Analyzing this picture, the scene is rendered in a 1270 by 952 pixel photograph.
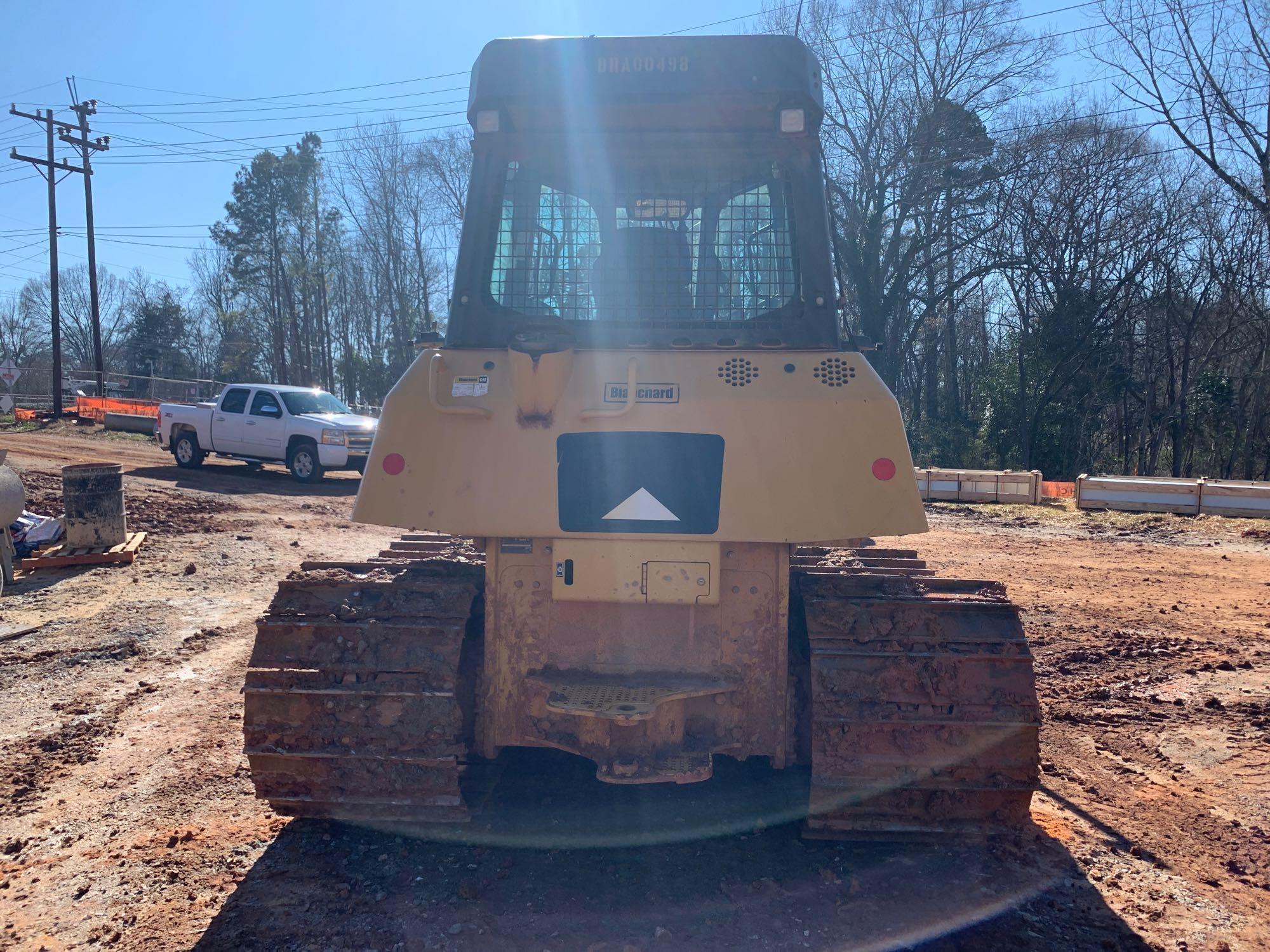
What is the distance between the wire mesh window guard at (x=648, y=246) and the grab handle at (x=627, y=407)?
0.37 metres

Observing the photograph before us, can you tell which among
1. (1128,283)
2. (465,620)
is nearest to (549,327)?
(465,620)

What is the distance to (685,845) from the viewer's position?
3.87m

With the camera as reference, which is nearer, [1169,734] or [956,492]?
[1169,734]

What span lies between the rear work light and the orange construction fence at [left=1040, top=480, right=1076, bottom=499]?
14.5 meters

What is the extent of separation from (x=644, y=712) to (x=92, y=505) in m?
8.29

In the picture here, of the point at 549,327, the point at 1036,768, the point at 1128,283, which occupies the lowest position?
the point at 1036,768

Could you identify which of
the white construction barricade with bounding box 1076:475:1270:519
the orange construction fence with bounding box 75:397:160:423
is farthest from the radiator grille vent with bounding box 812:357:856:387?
the orange construction fence with bounding box 75:397:160:423

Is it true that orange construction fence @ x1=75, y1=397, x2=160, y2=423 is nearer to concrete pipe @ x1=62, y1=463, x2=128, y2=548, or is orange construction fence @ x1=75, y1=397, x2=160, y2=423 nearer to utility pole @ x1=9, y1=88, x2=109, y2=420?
utility pole @ x1=9, y1=88, x2=109, y2=420

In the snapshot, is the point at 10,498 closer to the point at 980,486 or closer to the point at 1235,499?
the point at 980,486

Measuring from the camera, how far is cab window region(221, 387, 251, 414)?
18.3 metres

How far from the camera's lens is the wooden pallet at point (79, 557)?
9047mm

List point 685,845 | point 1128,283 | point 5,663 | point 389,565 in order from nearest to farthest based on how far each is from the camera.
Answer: point 685,845, point 389,565, point 5,663, point 1128,283

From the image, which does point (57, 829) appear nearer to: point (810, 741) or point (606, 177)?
point (810, 741)

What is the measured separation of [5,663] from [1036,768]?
6.52m
